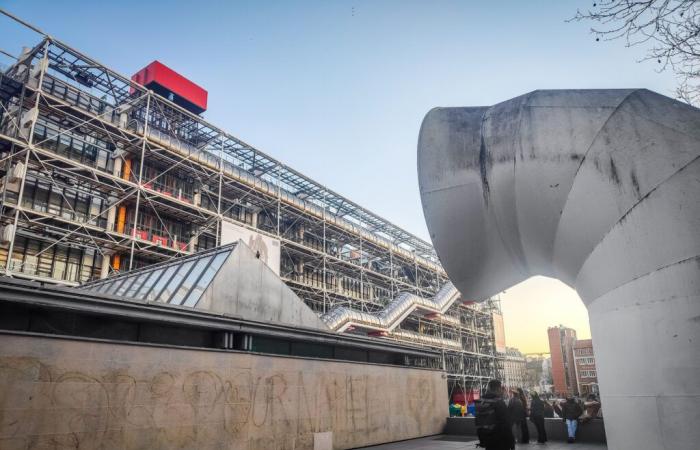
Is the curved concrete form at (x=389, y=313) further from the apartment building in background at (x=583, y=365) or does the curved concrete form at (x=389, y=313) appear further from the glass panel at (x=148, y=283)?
the apartment building in background at (x=583, y=365)

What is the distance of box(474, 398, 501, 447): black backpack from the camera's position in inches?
227

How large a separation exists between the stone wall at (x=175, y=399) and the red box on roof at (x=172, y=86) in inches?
1100

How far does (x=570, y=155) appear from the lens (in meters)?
4.43

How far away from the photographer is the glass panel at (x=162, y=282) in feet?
46.6

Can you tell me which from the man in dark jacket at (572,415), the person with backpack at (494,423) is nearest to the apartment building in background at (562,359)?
the man in dark jacket at (572,415)

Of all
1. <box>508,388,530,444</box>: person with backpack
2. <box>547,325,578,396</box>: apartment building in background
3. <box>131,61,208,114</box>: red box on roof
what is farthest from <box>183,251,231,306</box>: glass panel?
<box>547,325,578,396</box>: apartment building in background

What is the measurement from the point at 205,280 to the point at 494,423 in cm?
1035

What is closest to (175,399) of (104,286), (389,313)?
(104,286)

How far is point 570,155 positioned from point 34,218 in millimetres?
25307

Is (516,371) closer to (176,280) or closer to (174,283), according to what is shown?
(176,280)

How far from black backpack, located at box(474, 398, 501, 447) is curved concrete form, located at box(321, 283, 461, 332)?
2451 centimetres

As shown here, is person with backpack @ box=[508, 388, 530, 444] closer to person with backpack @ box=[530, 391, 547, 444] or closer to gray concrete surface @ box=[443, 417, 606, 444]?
person with backpack @ box=[530, 391, 547, 444]

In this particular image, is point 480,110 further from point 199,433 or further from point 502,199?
point 199,433

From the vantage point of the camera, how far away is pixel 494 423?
5777mm
